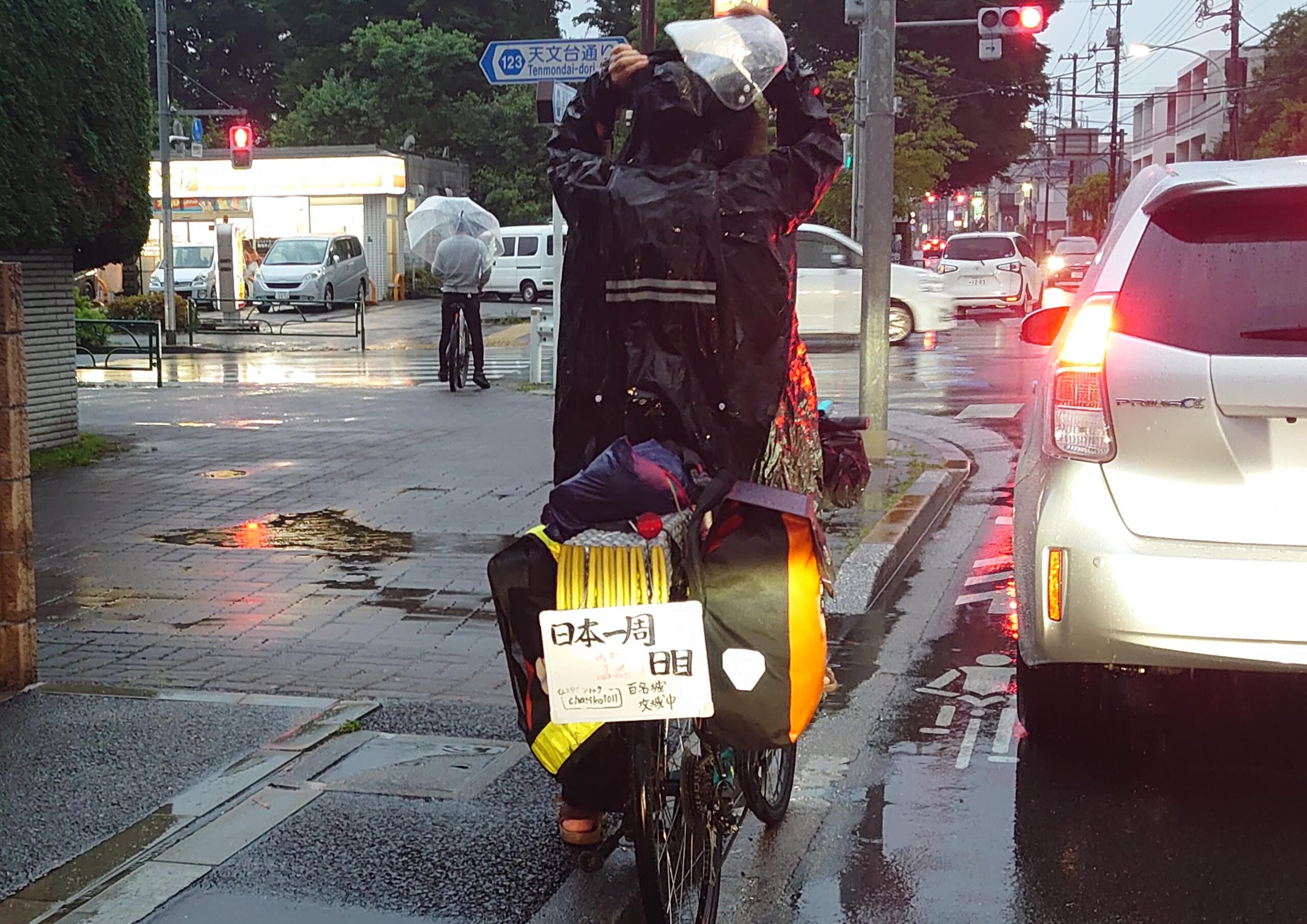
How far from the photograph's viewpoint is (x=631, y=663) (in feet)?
10.6

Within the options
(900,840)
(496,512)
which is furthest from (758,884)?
(496,512)

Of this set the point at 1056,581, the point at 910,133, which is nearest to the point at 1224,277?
the point at 1056,581

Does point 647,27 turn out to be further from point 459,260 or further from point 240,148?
point 240,148

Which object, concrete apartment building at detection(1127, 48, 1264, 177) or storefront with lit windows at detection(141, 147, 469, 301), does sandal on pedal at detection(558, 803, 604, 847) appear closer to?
storefront with lit windows at detection(141, 147, 469, 301)

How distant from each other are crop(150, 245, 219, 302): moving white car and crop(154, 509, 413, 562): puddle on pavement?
29327 millimetres

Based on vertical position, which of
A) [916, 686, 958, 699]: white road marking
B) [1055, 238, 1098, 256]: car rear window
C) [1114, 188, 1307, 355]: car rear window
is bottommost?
[916, 686, 958, 699]: white road marking

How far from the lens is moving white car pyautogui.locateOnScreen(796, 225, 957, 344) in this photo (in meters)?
24.7

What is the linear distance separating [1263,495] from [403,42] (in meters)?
50.1

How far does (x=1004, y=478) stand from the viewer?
11.5 meters

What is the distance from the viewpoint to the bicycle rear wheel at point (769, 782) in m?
4.18

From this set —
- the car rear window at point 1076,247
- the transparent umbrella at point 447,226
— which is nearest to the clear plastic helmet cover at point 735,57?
the transparent umbrella at point 447,226

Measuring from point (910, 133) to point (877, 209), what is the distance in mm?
33036

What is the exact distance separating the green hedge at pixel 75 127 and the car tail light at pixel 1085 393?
7.36 m

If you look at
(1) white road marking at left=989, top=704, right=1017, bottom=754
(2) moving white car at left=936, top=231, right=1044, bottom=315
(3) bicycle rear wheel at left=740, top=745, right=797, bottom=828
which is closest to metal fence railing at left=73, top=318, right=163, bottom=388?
(1) white road marking at left=989, top=704, right=1017, bottom=754
